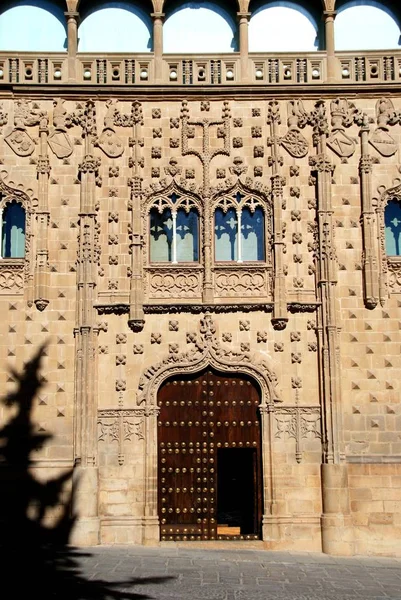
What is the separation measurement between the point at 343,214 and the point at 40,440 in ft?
28.9

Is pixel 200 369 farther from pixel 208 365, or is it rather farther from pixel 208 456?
pixel 208 456

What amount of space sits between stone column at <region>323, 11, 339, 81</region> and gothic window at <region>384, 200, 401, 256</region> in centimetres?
345

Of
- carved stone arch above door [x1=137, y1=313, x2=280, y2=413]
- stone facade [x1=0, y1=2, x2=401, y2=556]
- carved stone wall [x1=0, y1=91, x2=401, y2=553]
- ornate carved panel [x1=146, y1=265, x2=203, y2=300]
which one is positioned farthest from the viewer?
ornate carved panel [x1=146, y1=265, x2=203, y2=300]

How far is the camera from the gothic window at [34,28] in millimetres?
21250

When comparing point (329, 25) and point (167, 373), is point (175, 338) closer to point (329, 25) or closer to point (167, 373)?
point (167, 373)

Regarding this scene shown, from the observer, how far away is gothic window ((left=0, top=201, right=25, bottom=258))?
20156 millimetres

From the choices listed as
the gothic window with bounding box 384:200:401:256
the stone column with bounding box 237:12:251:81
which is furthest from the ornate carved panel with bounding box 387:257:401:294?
the stone column with bounding box 237:12:251:81

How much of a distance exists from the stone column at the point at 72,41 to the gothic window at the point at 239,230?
489 cm

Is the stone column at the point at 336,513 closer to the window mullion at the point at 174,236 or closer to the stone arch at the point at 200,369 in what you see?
the stone arch at the point at 200,369

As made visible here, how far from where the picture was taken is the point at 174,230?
20094 millimetres

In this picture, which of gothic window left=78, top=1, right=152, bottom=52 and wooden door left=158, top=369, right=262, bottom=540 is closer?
wooden door left=158, top=369, right=262, bottom=540

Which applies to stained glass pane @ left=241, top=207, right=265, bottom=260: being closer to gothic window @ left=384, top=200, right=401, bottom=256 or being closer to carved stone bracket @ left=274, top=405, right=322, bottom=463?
gothic window @ left=384, top=200, right=401, bottom=256

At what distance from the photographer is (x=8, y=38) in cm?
2130

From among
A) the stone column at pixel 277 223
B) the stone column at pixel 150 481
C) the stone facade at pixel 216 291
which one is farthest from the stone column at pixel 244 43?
the stone column at pixel 150 481
